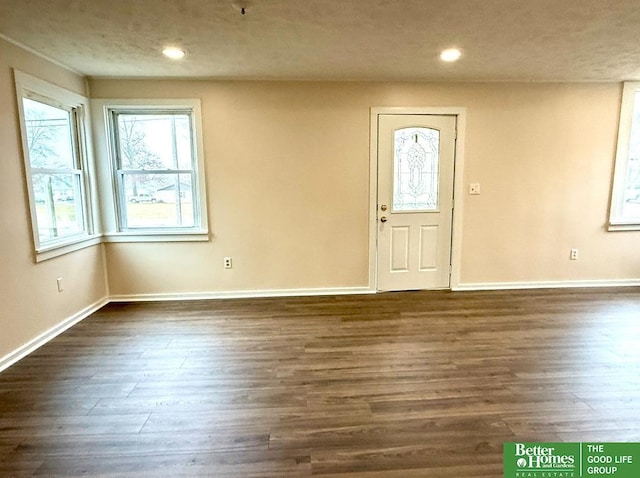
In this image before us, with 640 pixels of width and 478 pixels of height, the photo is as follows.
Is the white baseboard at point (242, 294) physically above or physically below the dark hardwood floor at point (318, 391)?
above

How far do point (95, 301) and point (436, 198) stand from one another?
383 centimetres

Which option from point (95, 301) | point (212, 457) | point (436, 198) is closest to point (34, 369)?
point (95, 301)

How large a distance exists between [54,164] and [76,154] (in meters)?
0.34

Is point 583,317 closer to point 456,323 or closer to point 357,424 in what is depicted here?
point 456,323

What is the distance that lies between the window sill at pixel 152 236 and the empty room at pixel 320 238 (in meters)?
0.04

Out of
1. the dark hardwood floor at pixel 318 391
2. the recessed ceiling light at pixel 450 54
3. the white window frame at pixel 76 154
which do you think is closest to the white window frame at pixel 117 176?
the white window frame at pixel 76 154

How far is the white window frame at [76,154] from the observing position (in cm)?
289

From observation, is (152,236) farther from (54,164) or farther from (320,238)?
(320,238)

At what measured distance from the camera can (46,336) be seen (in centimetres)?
309

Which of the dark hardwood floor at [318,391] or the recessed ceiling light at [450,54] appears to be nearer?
the dark hardwood floor at [318,391]

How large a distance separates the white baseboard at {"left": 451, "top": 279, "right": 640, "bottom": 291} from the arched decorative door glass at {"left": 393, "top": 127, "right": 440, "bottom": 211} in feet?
3.37

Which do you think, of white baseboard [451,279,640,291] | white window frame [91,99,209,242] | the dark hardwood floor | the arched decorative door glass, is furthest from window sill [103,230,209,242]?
white baseboard [451,279,640,291]

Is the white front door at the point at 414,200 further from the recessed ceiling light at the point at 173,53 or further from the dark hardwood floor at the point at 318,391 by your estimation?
the recessed ceiling light at the point at 173,53

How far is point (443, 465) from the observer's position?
1.68 m
